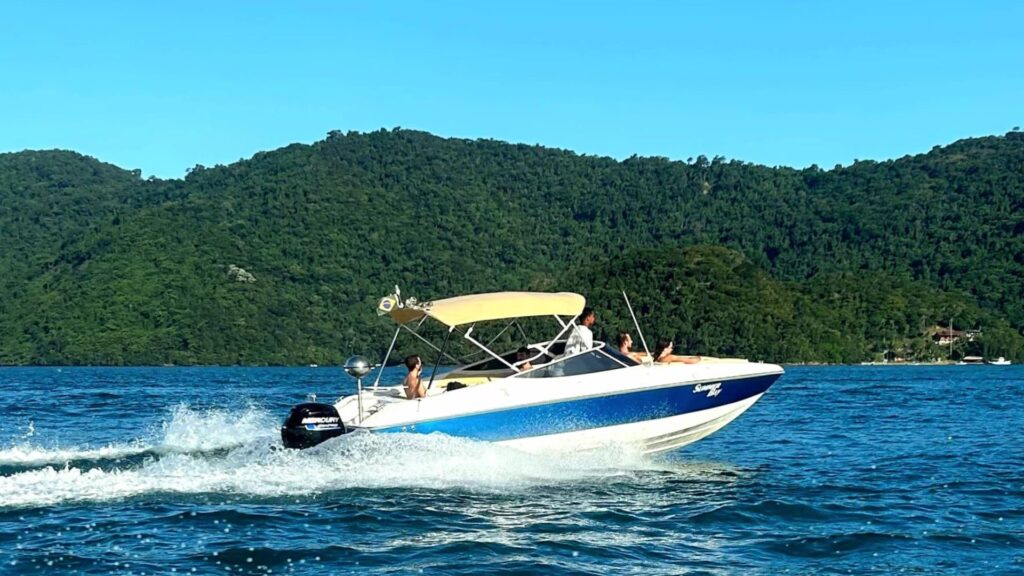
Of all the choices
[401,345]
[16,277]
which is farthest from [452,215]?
[401,345]

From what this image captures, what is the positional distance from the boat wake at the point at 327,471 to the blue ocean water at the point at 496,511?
0.02 m

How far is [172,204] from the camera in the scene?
521 feet

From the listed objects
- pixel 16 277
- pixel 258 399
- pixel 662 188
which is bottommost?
pixel 258 399

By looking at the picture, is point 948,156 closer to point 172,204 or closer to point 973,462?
point 172,204

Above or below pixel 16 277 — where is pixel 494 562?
below

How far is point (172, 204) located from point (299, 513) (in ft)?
503

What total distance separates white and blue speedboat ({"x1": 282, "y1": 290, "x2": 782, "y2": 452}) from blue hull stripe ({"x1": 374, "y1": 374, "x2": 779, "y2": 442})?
13 mm

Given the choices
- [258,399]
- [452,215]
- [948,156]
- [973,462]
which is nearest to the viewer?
[973,462]

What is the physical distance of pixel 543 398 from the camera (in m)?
15.0

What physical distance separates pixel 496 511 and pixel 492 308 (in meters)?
3.52

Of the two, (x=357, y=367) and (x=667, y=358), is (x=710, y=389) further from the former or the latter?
(x=357, y=367)

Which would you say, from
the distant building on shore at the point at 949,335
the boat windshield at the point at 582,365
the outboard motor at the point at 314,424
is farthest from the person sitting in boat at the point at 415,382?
the distant building on shore at the point at 949,335

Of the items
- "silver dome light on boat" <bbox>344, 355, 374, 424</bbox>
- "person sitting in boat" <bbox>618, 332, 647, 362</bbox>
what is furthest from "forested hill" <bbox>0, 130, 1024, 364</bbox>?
"silver dome light on boat" <bbox>344, 355, 374, 424</bbox>

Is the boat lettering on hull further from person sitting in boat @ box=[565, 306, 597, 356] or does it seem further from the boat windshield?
A: person sitting in boat @ box=[565, 306, 597, 356]
